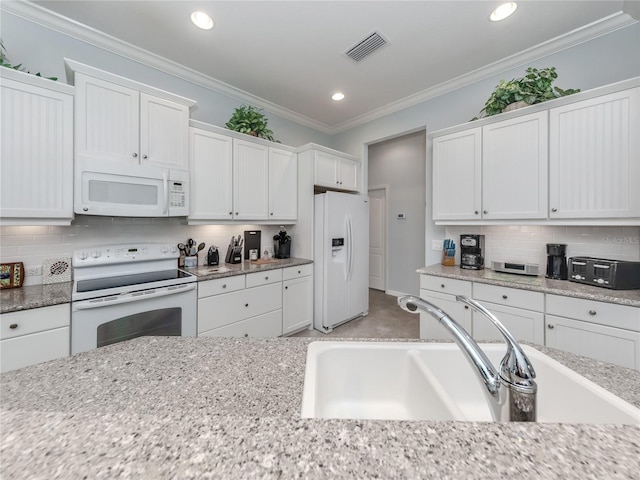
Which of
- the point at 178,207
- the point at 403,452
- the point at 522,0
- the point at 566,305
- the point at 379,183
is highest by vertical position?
the point at 522,0

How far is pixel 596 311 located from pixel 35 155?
3.95m

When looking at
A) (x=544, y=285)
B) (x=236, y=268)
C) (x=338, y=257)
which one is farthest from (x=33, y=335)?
Result: (x=544, y=285)

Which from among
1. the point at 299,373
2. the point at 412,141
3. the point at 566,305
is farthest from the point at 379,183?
the point at 299,373

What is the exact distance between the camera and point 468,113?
288 cm

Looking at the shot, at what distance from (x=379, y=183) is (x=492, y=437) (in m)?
5.22

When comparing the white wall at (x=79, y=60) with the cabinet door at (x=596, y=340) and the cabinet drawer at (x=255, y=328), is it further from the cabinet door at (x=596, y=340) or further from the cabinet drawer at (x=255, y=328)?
the cabinet door at (x=596, y=340)

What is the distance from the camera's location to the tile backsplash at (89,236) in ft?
6.26

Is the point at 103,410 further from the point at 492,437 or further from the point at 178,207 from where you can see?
the point at 178,207

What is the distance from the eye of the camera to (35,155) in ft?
5.63

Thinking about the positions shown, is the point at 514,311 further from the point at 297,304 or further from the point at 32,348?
the point at 32,348

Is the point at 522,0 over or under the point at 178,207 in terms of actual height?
over

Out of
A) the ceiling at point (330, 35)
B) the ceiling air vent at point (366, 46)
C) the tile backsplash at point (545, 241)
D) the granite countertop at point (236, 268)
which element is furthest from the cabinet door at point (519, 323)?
the ceiling air vent at point (366, 46)

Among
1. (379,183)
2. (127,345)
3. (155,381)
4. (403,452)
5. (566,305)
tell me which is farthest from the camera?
(379,183)

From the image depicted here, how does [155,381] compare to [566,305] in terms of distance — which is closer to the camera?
[155,381]
